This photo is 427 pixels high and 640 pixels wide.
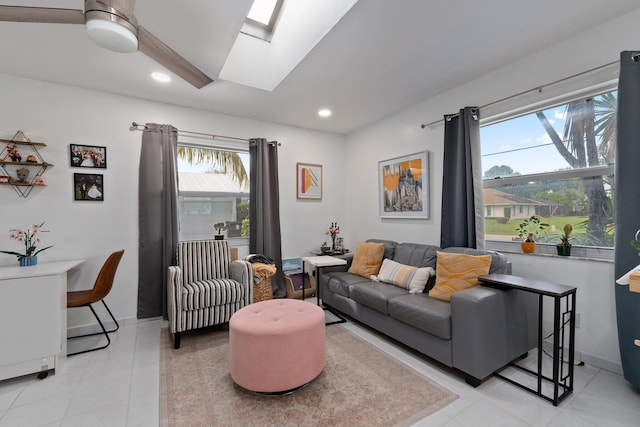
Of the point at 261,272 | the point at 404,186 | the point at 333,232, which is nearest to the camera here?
the point at 261,272

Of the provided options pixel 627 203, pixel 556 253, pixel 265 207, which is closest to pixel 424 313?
pixel 556 253

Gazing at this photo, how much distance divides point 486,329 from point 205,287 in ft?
7.82

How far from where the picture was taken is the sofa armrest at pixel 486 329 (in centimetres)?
191

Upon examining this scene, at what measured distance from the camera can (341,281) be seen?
Result: 320 centimetres

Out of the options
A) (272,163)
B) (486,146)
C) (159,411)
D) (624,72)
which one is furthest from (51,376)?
(624,72)

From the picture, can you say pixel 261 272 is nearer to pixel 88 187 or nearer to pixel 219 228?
pixel 219 228

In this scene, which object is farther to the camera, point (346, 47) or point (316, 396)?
point (346, 47)

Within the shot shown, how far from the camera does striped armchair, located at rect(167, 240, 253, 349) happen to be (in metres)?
2.58

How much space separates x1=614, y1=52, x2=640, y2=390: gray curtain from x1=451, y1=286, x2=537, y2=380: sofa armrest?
1.81 feet

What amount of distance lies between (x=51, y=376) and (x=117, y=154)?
2.16m

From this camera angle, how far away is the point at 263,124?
13.3ft

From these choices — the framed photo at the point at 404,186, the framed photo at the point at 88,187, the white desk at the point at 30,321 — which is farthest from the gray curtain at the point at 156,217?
the framed photo at the point at 404,186

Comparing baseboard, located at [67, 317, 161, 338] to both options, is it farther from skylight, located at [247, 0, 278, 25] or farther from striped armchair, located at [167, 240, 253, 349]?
skylight, located at [247, 0, 278, 25]

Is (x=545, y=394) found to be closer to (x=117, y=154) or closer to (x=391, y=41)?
(x=391, y=41)
